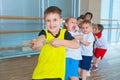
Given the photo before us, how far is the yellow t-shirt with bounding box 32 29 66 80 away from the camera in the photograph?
1.46 meters

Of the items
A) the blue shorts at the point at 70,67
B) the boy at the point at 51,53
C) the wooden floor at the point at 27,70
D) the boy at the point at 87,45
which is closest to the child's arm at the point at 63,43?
the boy at the point at 51,53

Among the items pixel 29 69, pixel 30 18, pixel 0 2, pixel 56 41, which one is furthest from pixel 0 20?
pixel 56 41

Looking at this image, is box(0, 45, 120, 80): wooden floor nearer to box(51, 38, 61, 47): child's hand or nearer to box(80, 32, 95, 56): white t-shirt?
box(80, 32, 95, 56): white t-shirt

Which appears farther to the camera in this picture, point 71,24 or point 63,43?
point 71,24

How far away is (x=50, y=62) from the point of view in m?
1.46

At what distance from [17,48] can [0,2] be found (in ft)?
4.27

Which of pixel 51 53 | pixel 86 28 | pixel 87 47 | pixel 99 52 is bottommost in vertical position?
pixel 99 52

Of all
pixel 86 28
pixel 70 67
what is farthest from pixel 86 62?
pixel 70 67

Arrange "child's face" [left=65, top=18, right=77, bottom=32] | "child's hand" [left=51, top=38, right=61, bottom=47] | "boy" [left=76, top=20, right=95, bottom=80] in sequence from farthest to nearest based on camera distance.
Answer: "boy" [left=76, top=20, right=95, bottom=80]
"child's face" [left=65, top=18, right=77, bottom=32]
"child's hand" [left=51, top=38, right=61, bottom=47]

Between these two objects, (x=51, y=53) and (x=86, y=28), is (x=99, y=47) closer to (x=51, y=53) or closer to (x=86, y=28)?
(x=86, y=28)

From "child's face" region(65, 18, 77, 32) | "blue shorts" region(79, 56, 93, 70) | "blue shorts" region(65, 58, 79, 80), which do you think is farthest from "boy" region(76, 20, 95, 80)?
"blue shorts" region(65, 58, 79, 80)

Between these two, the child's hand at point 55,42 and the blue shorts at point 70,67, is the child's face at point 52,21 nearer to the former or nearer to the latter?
the child's hand at point 55,42

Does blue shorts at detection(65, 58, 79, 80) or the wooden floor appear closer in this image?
blue shorts at detection(65, 58, 79, 80)

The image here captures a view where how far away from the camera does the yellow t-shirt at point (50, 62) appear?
1458 millimetres
